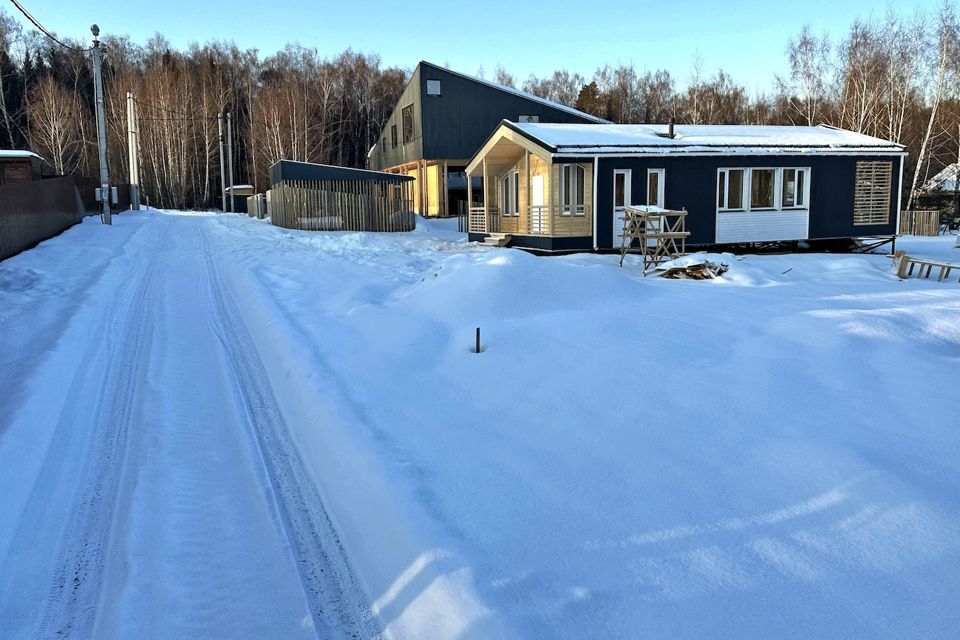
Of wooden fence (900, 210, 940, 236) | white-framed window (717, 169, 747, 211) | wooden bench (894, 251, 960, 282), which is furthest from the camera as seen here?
wooden fence (900, 210, 940, 236)

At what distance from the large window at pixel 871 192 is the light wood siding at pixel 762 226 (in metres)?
1.86

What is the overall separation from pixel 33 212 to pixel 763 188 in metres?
19.3

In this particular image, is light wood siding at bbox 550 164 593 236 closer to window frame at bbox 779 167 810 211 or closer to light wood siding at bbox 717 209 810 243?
light wood siding at bbox 717 209 810 243

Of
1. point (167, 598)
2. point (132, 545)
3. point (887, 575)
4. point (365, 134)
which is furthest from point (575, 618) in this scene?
point (365, 134)

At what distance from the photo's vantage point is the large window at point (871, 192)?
21.1 metres

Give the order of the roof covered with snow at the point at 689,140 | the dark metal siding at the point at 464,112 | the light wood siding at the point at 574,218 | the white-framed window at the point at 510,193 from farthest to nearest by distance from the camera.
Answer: the dark metal siding at the point at 464,112 → the white-framed window at the point at 510,193 → the light wood siding at the point at 574,218 → the roof covered with snow at the point at 689,140

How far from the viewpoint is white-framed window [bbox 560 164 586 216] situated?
19383 mm

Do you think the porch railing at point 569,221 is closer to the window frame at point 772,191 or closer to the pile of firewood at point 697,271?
the window frame at point 772,191

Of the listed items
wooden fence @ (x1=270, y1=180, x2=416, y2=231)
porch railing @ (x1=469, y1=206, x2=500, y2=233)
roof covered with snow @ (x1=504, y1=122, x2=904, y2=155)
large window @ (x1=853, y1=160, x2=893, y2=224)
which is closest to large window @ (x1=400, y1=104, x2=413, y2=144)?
wooden fence @ (x1=270, y1=180, x2=416, y2=231)

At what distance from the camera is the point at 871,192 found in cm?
2122

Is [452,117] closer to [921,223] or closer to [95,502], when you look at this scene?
[921,223]

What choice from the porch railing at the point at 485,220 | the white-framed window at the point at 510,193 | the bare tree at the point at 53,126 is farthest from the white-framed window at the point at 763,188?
the bare tree at the point at 53,126

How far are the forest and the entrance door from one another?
22922 mm

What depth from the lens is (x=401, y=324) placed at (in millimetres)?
8734
